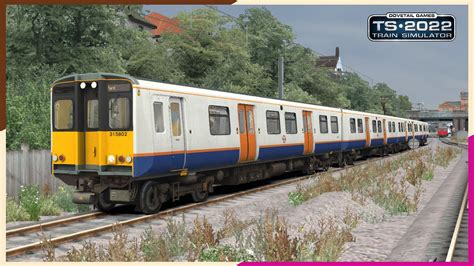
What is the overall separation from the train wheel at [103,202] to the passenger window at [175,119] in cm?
211

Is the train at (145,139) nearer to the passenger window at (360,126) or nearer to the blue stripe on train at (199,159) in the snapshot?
the blue stripe on train at (199,159)

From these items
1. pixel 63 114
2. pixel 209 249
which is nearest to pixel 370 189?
pixel 63 114

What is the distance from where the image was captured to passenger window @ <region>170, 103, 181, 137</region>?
13.1 m

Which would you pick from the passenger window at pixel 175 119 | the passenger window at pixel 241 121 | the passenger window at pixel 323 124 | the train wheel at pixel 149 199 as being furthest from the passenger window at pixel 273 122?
the train wheel at pixel 149 199

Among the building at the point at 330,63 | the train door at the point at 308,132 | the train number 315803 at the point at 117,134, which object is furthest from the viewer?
the building at the point at 330,63

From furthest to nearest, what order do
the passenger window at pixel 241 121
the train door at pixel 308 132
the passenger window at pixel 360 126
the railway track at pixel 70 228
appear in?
the passenger window at pixel 360 126
the train door at pixel 308 132
the passenger window at pixel 241 121
the railway track at pixel 70 228

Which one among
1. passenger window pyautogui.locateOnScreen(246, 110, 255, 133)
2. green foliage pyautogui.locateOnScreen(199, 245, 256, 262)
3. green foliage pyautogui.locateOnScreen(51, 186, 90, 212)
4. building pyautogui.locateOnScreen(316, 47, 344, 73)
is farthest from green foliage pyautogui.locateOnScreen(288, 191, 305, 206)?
building pyautogui.locateOnScreen(316, 47, 344, 73)

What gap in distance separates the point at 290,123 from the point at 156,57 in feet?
51.0

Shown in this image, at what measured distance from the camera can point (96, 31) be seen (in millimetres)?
22062

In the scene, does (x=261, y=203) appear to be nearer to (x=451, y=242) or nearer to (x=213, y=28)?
(x=451, y=242)

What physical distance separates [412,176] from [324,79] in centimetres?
2820

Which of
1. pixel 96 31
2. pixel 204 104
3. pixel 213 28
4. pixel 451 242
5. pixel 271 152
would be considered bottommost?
pixel 451 242

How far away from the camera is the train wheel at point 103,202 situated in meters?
→ 13.1

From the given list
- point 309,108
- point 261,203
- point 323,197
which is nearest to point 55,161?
point 261,203
